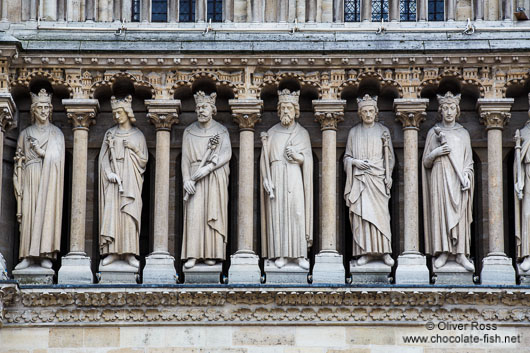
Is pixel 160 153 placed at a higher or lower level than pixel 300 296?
higher

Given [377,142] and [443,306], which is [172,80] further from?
[443,306]

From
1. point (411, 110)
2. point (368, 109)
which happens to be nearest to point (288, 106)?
point (368, 109)

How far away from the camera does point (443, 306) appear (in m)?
24.8

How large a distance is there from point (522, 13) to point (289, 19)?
3149mm

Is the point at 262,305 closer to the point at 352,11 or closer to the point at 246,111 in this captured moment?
the point at 246,111

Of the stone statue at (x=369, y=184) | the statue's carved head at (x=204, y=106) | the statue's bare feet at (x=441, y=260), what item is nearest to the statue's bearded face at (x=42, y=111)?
the statue's carved head at (x=204, y=106)

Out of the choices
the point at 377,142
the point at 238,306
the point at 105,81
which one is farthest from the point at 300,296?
the point at 105,81

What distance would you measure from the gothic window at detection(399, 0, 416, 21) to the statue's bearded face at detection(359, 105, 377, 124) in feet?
5.40

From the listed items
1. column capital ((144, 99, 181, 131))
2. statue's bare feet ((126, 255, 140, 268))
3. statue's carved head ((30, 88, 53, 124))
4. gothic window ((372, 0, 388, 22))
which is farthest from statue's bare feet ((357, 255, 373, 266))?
statue's carved head ((30, 88, 53, 124))

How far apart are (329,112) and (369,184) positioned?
113cm

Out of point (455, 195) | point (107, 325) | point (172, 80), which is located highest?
point (172, 80)

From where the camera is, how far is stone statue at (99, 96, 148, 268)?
82.8ft

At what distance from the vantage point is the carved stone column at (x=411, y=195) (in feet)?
81.9

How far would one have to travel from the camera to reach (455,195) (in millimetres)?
25188
